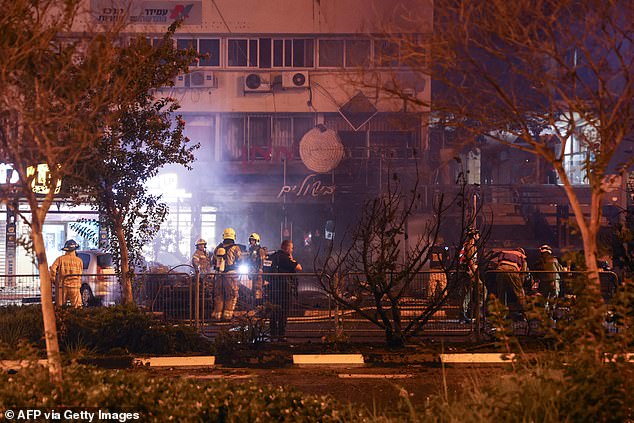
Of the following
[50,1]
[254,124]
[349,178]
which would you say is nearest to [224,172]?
[254,124]

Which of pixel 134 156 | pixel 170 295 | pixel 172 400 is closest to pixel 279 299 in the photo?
pixel 170 295

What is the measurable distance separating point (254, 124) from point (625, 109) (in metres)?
32.4

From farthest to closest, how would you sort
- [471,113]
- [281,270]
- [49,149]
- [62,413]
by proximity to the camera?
1. [281,270]
2. [471,113]
3. [49,149]
4. [62,413]

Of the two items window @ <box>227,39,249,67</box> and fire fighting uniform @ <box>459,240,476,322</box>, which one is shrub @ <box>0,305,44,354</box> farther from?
window @ <box>227,39,249,67</box>

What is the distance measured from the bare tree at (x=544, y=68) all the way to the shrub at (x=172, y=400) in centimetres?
272

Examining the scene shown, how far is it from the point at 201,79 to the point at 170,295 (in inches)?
1016

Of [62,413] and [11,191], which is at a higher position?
[11,191]

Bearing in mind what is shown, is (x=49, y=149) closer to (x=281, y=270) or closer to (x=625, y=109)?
(x=625, y=109)

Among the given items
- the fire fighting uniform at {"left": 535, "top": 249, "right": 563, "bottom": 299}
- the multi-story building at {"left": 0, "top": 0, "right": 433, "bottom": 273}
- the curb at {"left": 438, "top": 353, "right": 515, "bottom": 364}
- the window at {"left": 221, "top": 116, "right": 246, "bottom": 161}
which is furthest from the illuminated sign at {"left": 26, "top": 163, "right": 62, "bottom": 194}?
the window at {"left": 221, "top": 116, "right": 246, "bottom": 161}

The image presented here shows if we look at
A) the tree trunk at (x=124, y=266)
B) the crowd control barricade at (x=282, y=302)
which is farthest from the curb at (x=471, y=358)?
the tree trunk at (x=124, y=266)

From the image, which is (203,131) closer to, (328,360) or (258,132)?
(258,132)

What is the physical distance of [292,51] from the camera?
3866cm

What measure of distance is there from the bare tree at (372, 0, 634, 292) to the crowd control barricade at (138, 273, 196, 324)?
6.79m

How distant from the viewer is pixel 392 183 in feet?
117
